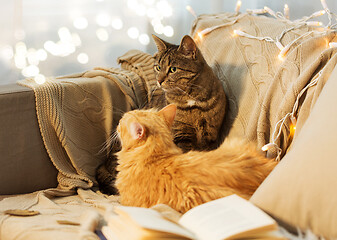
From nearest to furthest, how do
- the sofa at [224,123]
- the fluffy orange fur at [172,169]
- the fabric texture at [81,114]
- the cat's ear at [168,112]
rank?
the sofa at [224,123], the fluffy orange fur at [172,169], the cat's ear at [168,112], the fabric texture at [81,114]

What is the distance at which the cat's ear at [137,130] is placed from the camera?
45.7 inches

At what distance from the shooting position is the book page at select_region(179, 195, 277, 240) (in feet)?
2.35

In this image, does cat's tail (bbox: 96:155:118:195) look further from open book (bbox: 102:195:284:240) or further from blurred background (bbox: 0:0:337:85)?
blurred background (bbox: 0:0:337:85)

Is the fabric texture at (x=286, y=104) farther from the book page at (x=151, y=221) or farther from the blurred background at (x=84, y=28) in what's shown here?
the blurred background at (x=84, y=28)

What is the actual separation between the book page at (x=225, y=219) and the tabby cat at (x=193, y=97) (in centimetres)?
82

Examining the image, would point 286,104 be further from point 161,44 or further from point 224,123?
point 161,44

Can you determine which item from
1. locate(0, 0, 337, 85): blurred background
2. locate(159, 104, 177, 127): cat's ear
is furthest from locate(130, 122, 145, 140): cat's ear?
locate(0, 0, 337, 85): blurred background

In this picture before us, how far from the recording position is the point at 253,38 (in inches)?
68.1

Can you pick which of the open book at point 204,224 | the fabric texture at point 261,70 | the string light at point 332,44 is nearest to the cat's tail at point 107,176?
the fabric texture at point 261,70

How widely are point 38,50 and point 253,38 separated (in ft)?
4.10

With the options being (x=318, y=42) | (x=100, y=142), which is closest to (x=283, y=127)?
(x=318, y=42)

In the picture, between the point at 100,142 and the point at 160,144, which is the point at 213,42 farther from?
the point at 160,144

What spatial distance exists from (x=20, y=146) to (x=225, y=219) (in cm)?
97

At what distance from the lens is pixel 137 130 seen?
3.85 ft
